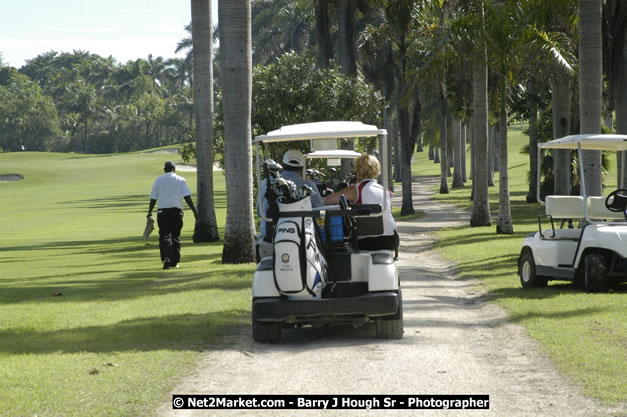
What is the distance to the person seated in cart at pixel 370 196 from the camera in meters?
9.23

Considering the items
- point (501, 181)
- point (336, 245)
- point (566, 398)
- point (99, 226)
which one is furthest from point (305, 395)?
point (99, 226)

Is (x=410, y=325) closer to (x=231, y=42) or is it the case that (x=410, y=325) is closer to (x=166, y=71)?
(x=231, y=42)

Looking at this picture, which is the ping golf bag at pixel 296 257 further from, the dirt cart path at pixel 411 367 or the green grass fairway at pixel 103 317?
the green grass fairway at pixel 103 317

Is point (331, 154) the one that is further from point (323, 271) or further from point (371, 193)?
point (323, 271)

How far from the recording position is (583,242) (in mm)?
11703

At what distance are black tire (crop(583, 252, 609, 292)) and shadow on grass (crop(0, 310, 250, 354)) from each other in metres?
4.61

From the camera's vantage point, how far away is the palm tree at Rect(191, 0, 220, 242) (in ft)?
72.3

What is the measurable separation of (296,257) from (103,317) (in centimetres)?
338

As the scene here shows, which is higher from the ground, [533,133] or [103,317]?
[533,133]

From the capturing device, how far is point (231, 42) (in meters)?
16.7

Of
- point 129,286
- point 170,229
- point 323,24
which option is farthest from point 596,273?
point 323,24

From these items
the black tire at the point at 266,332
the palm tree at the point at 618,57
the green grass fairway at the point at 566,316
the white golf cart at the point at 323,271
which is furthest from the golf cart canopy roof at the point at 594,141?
the palm tree at the point at 618,57

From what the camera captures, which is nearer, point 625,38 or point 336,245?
point 336,245

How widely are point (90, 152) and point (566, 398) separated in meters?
122
